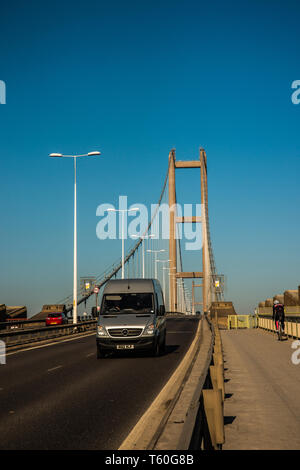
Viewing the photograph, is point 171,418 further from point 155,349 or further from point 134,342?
point 155,349

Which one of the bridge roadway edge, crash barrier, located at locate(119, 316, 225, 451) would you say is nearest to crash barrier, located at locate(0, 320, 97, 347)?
the bridge roadway edge

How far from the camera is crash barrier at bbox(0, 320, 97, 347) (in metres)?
24.1

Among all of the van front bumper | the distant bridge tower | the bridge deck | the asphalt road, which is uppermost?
the distant bridge tower

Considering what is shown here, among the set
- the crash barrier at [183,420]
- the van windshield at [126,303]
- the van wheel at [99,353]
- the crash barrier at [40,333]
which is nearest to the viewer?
the crash barrier at [183,420]

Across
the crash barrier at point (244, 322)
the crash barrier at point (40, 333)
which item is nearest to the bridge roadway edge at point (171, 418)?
the crash barrier at point (40, 333)

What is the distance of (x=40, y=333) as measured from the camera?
34.6 m

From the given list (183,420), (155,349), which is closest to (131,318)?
(155,349)

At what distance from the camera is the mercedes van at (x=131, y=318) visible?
1733 cm

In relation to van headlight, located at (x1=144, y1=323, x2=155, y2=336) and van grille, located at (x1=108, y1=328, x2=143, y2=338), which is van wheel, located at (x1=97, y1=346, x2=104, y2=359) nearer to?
van grille, located at (x1=108, y1=328, x2=143, y2=338)

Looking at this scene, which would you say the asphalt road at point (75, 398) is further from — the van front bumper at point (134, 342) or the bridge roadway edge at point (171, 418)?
the van front bumper at point (134, 342)

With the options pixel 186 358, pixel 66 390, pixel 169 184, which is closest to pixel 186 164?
pixel 169 184

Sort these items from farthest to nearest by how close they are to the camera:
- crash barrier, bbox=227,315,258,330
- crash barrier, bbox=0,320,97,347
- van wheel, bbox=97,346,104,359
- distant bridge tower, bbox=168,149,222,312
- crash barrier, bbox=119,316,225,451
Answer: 1. distant bridge tower, bbox=168,149,222,312
2. crash barrier, bbox=227,315,258,330
3. crash barrier, bbox=0,320,97,347
4. van wheel, bbox=97,346,104,359
5. crash barrier, bbox=119,316,225,451

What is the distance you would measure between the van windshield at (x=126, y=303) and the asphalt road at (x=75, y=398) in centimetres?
139
